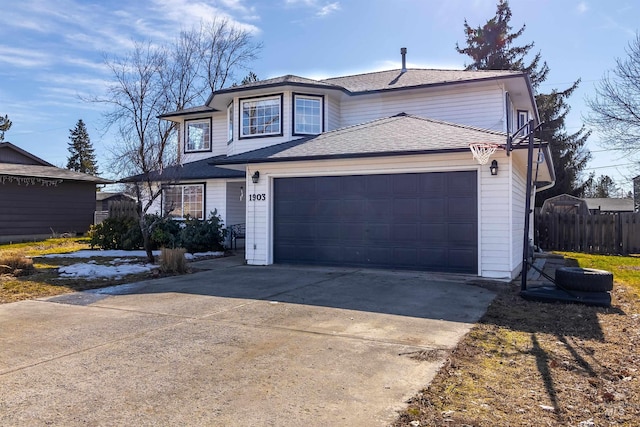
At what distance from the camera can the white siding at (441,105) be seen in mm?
14273

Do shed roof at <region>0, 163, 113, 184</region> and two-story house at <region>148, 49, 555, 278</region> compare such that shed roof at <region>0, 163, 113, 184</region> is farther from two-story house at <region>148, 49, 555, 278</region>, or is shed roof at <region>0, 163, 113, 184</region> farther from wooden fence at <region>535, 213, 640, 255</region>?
wooden fence at <region>535, 213, 640, 255</region>

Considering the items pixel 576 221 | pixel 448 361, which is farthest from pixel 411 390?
pixel 576 221

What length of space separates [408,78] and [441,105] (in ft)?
6.90

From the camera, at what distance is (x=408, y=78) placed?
16.5m

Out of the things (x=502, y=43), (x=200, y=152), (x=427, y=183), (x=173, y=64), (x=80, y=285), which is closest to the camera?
(x=80, y=285)

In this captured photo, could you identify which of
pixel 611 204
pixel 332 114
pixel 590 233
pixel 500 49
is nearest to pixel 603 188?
pixel 611 204

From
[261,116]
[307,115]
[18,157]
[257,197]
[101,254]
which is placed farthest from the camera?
[18,157]

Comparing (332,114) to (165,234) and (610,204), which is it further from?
(610,204)

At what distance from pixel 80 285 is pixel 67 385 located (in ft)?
19.1

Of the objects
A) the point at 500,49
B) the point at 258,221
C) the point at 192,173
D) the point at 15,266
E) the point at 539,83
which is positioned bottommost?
the point at 15,266

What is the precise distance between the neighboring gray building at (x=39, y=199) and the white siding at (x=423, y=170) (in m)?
13.7

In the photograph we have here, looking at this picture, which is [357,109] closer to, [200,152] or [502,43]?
[200,152]

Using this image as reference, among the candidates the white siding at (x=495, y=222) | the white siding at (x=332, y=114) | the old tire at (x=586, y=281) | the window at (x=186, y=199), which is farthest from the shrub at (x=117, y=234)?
the old tire at (x=586, y=281)

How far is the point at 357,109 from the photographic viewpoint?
1628cm
